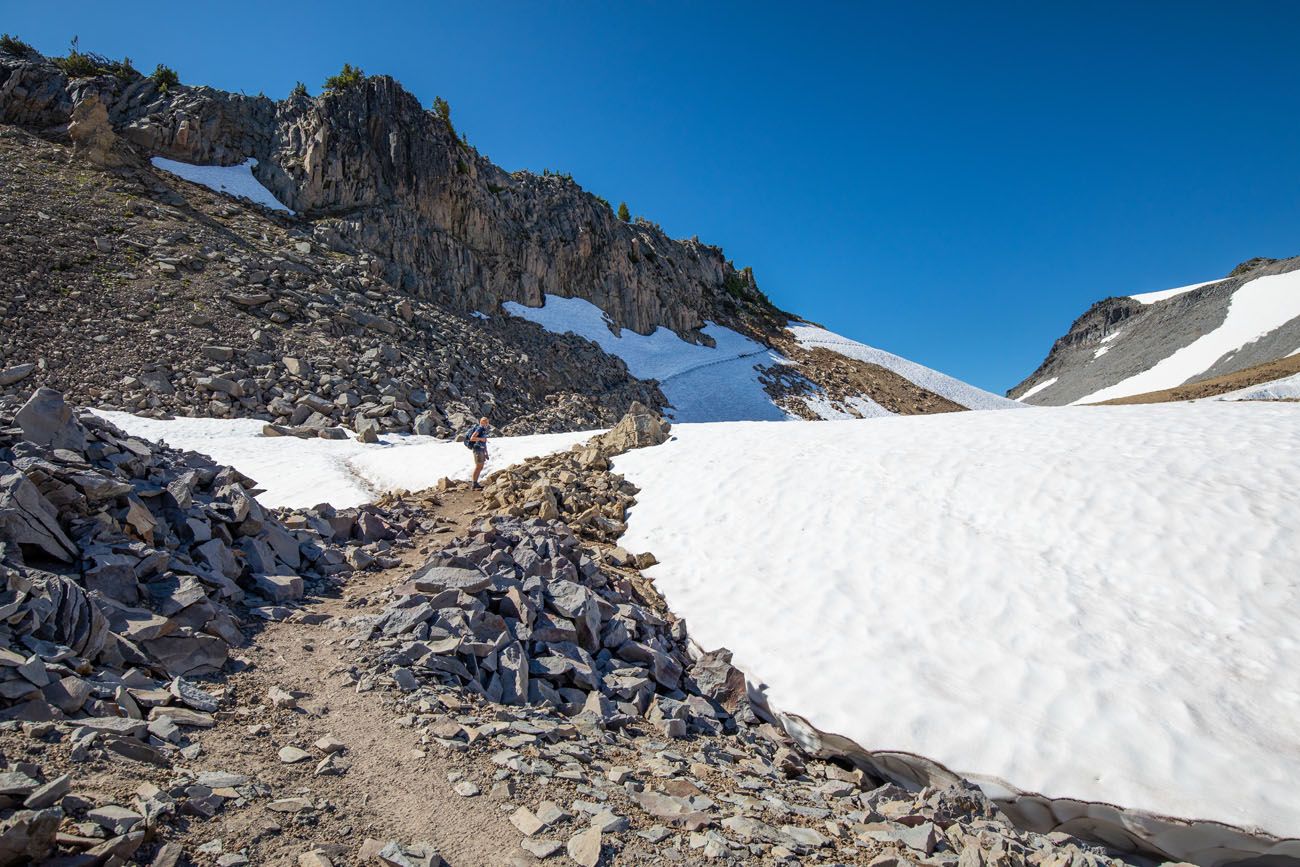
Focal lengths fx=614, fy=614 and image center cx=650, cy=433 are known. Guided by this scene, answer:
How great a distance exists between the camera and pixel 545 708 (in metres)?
6.39

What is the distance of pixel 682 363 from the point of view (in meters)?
54.7

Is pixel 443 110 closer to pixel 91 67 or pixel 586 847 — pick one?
pixel 91 67

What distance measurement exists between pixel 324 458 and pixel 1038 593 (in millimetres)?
18959

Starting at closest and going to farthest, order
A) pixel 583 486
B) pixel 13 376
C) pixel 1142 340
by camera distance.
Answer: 1. pixel 583 486
2. pixel 13 376
3. pixel 1142 340

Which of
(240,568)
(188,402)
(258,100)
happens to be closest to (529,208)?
(258,100)

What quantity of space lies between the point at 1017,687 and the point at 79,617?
9.73 m

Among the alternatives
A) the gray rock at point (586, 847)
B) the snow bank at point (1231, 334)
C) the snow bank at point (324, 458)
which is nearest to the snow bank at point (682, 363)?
the snow bank at point (324, 458)

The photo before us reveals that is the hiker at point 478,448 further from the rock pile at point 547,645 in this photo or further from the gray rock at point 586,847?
the gray rock at point 586,847

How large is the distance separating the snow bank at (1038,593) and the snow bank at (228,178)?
133 ft

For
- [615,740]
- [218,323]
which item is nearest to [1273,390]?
[615,740]

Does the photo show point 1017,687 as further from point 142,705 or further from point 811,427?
point 811,427

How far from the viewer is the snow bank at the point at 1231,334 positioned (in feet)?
287

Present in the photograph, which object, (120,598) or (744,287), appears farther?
(744,287)

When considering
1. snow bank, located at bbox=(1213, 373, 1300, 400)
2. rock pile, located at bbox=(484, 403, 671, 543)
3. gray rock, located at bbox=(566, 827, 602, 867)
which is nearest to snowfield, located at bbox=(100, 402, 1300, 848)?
rock pile, located at bbox=(484, 403, 671, 543)
